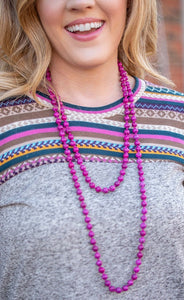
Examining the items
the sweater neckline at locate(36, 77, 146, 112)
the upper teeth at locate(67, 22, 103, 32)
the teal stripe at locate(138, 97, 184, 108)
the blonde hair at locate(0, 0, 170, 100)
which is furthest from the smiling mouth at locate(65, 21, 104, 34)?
the teal stripe at locate(138, 97, 184, 108)

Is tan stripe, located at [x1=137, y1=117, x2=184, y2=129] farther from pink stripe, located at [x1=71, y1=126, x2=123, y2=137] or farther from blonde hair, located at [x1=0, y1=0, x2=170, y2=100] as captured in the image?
blonde hair, located at [x1=0, y1=0, x2=170, y2=100]

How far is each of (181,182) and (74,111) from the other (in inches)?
20.5

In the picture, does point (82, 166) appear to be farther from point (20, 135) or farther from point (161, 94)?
point (161, 94)

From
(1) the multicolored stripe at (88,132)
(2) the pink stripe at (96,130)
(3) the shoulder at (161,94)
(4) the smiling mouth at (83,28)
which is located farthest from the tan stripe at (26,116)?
(3) the shoulder at (161,94)

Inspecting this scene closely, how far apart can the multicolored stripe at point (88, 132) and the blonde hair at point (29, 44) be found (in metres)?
0.09

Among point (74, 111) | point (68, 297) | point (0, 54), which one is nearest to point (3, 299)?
point (68, 297)

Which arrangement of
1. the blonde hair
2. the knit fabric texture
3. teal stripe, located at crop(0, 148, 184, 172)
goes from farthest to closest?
the blonde hair, teal stripe, located at crop(0, 148, 184, 172), the knit fabric texture

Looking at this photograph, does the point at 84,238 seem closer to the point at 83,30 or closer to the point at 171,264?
the point at 171,264

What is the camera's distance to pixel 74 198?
1.87 metres

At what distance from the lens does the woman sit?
6.03 feet

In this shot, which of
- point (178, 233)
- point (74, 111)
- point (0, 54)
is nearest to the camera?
point (178, 233)

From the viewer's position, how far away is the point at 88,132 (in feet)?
6.65

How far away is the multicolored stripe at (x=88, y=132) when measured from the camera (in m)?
1.94

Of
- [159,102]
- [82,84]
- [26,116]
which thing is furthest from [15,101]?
[159,102]
